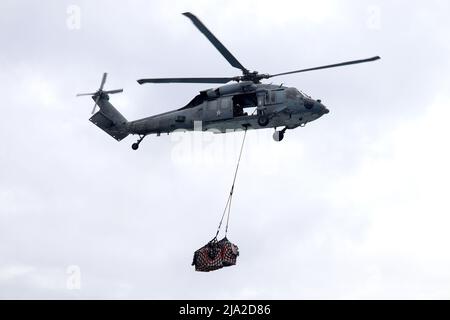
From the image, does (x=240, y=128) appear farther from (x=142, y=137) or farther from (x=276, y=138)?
(x=142, y=137)

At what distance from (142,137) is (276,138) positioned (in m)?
9.67

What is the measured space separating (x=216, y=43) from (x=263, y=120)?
506 cm

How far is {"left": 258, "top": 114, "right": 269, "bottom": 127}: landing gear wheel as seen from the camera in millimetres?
42250

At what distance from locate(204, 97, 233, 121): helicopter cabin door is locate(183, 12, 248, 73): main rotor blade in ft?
6.53

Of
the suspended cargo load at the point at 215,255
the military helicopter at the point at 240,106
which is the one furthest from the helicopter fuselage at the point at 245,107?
the suspended cargo load at the point at 215,255

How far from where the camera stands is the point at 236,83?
4372 cm

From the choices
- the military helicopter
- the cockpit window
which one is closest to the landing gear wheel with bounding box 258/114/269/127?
the military helicopter

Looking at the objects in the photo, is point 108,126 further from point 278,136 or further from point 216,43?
point 278,136

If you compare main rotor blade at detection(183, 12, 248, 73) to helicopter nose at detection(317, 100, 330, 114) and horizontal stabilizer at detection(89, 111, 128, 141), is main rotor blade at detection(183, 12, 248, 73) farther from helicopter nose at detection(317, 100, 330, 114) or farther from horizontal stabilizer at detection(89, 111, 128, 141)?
horizontal stabilizer at detection(89, 111, 128, 141)

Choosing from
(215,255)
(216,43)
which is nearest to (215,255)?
(215,255)

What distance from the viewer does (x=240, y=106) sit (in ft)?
143

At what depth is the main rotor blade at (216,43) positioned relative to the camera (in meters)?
38.9
